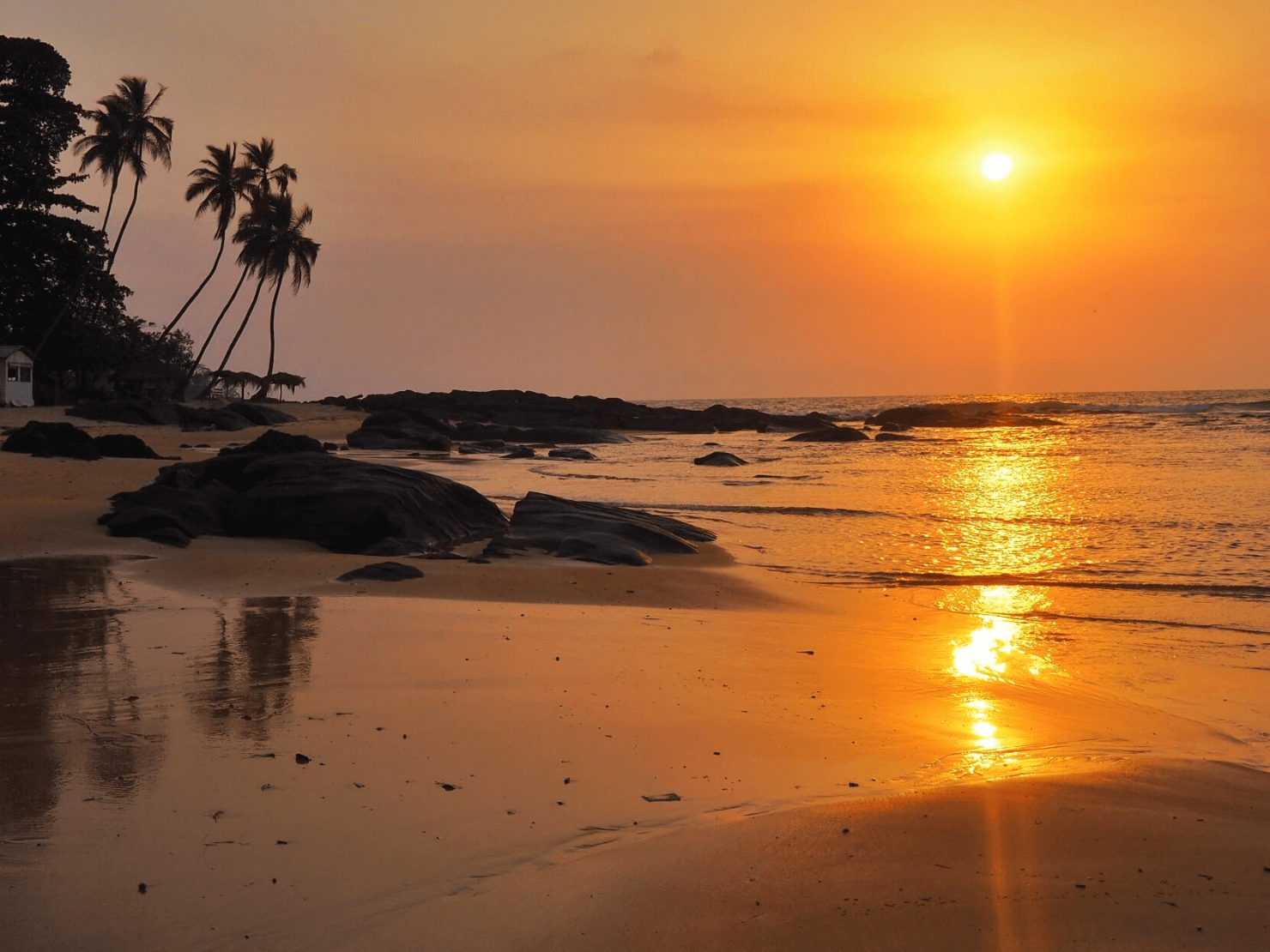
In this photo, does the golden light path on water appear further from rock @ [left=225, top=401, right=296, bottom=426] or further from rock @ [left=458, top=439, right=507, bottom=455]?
rock @ [left=225, top=401, right=296, bottom=426]

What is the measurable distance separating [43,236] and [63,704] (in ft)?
138

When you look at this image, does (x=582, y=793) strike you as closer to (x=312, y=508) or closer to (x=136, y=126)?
(x=312, y=508)

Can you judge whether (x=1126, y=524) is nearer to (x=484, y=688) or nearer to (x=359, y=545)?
(x=359, y=545)

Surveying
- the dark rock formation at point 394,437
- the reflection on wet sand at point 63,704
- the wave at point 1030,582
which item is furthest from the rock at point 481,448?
the reflection on wet sand at point 63,704

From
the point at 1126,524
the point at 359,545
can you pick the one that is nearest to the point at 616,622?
the point at 359,545

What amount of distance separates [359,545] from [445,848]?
9.16 metres

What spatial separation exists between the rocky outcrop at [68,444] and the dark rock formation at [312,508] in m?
8.19

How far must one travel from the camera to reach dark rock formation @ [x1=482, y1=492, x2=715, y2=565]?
12.6m

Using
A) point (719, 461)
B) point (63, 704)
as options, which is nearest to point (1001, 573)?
point (63, 704)

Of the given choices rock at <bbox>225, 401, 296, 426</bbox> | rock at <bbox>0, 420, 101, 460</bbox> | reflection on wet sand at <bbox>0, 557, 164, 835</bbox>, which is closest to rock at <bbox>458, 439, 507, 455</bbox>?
rock at <bbox>225, 401, 296, 426</bbox>

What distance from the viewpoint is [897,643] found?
29.3 ft

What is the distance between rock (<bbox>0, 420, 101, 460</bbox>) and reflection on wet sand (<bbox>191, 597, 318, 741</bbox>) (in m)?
14.6

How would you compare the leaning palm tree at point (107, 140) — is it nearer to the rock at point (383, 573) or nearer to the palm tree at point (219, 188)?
Answer: the palm tree at point (219, 188)

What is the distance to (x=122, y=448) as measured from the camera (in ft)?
77.3
